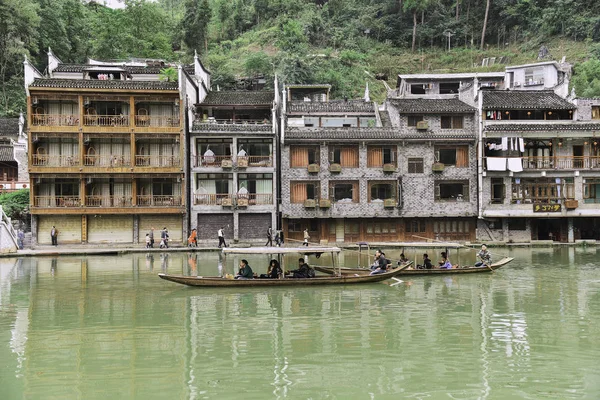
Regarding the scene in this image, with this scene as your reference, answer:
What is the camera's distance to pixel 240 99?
45469 millimetres

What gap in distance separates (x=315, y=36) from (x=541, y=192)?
1756 inches

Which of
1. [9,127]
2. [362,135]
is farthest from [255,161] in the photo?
[9,127]

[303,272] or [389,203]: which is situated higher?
[389,203]

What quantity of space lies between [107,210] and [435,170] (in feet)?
75.6

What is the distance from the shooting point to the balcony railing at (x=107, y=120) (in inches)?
1499

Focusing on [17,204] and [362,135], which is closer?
→ [17,204]

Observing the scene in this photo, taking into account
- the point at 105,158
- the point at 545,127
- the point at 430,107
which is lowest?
the point at 105,158

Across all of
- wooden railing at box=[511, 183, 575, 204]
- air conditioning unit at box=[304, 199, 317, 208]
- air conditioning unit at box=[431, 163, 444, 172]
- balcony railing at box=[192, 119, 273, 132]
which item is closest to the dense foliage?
balcony railing at box=[192, 119, 273, 132]

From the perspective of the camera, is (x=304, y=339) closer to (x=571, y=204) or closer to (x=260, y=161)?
(x=260, y=161)

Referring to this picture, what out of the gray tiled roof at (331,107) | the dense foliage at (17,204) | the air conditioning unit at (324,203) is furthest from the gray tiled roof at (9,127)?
the air conditioning unit at (324,203)

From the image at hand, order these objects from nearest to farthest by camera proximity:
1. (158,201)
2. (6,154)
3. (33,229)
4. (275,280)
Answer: (275,280) < (33,229) < (158,201) < (6,154)

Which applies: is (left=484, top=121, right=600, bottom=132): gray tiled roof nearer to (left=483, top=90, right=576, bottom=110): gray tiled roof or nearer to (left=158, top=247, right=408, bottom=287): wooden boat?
(left=483, top=90, right=576, bottom=110): gray tiled roof

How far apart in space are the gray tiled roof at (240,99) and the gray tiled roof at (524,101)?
1659 cm

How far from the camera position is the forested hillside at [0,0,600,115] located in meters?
58.9
